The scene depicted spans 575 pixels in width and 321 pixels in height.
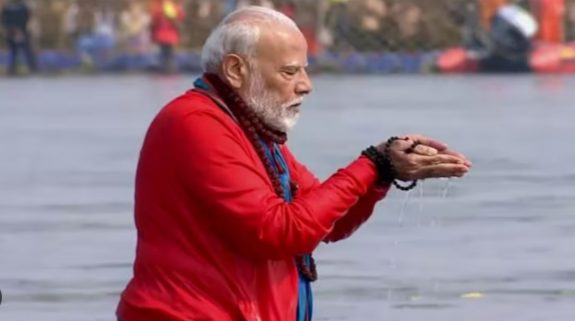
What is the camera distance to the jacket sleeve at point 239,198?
4.80 meters

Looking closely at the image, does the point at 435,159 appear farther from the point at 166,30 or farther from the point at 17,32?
the point at 17,32

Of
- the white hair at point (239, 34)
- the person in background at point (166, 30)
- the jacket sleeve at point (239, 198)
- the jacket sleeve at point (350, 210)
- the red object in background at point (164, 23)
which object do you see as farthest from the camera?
the red object in background at point (164, 23)

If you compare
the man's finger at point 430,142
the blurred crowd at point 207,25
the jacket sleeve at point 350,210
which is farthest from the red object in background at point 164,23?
the man's finger at point 430,142

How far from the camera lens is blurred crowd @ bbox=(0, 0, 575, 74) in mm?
42906

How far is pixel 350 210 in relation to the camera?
5.24 m

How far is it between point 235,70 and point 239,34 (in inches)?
3.3

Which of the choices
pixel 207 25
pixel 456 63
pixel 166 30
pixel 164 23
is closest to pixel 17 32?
pixel 164 23

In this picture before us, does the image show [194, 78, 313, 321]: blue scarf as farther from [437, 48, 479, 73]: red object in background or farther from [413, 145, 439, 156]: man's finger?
[437, 48, 479, 73]: red object in background

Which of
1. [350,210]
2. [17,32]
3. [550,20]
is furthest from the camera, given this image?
[17,32]

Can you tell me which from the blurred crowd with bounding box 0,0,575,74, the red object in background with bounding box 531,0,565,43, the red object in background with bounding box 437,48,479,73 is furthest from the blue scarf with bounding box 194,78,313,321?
the blurred crowd with bounding box 0,0,575,74

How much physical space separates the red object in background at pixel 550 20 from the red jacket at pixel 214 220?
36386 millimetres

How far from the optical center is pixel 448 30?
43.4 m

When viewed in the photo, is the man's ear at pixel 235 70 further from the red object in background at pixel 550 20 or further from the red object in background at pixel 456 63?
the red object in background at pixel 550 20

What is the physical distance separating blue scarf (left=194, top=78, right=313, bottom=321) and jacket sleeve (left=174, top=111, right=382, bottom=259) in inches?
4.7
